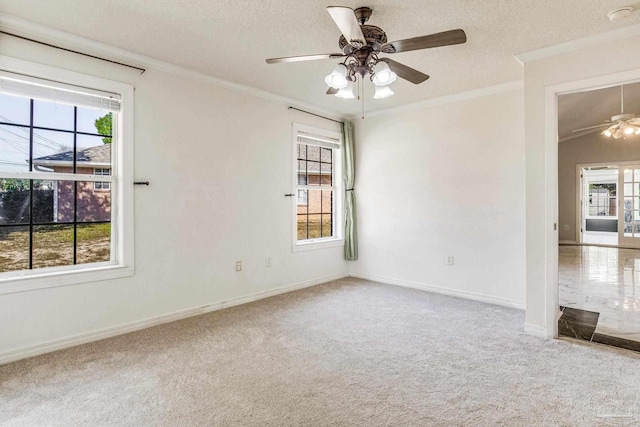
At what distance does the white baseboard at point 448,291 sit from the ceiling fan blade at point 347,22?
3261mm

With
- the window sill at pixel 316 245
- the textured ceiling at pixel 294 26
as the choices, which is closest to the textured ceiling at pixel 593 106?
the textured ceiling at pixel 294 26

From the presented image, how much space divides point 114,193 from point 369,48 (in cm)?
253

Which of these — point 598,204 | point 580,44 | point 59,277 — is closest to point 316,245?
point 59,277

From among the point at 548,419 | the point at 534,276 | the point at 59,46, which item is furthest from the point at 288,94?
the point at 548,419

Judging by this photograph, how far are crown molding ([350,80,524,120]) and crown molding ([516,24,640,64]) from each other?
0.69 metres

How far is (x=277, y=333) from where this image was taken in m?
3.07

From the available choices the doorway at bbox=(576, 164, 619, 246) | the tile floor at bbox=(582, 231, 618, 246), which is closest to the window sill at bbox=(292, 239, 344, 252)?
the doorway at bbox=(576, 164, 619, 246)

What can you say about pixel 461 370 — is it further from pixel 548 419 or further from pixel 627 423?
pixel 627 423

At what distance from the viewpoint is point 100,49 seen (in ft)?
9.53

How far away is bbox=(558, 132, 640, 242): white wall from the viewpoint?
27.5 feet

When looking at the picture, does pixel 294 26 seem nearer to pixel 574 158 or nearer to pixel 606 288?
pixel 606 288

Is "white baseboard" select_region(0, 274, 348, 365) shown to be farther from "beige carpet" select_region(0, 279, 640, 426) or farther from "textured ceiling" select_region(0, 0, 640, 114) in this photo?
"textured ceiling" select_region(0, 0, 640, 114)

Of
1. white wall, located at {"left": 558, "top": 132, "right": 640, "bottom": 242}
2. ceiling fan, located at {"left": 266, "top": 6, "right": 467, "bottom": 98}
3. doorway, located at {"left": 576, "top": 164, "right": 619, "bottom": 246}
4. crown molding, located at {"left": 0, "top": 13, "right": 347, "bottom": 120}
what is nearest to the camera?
ceiling fan, located at {"left": 266, "top": 6, "right": 467, "bottom": 98}

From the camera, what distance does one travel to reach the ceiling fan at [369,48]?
2.08m
